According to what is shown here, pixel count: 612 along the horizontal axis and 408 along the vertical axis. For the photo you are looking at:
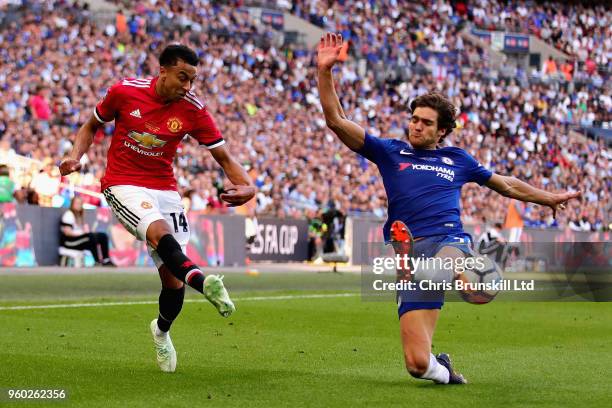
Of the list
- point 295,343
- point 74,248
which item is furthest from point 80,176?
point 295,343

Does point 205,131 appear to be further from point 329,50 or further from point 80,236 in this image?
point 80,236

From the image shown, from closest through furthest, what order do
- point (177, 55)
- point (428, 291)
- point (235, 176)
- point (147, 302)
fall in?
point (428, 291), point (177, 55), point (235, 176), point (147, 302)

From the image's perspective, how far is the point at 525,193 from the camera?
8.38 m

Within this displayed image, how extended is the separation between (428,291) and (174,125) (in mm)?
2367

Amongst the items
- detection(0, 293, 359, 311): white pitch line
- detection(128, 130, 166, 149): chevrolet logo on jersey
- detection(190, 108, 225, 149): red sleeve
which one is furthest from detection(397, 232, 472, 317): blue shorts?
detection(0, 293, 359, 311): white pitch line

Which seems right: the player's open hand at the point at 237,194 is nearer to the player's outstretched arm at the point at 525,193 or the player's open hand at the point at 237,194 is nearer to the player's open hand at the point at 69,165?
the player's open hand at the point at 69,165

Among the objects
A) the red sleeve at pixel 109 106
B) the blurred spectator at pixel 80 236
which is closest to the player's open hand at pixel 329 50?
the red sleeve at pixel 109 106

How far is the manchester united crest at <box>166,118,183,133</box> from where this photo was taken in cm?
841

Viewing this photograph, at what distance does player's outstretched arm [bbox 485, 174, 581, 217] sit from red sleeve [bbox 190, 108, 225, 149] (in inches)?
86.5

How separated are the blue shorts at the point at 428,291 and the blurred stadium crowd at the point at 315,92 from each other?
14.9 m

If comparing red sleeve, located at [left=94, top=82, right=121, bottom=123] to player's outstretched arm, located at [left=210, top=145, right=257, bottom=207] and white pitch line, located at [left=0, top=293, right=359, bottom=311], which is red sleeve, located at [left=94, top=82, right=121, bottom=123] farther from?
white pitch line, located at [left=0, top=293, right=359, bottom=311]

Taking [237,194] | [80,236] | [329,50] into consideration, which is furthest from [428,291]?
[80,236]

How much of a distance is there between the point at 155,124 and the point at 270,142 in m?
→ 24.9

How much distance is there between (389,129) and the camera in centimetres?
3903
